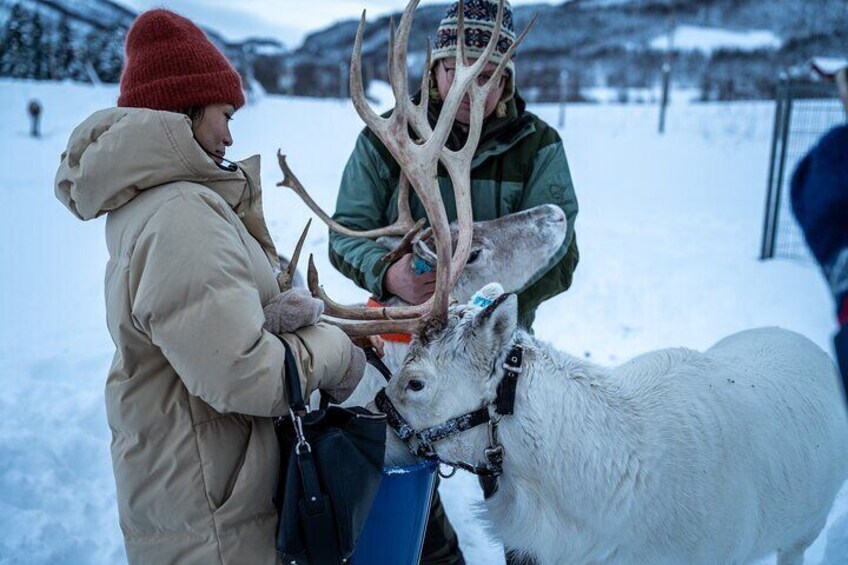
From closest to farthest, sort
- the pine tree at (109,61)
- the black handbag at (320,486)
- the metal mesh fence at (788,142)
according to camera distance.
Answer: the black handbag at (320,486) → the metal mesh fence at (788,142) → the pine tree at (109,61)

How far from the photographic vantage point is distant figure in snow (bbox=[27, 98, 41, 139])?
1544 centimetres

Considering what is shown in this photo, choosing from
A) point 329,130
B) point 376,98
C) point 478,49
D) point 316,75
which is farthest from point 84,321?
point 316,75

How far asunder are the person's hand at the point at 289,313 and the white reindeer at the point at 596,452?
0.44 meters

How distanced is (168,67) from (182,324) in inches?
27.0

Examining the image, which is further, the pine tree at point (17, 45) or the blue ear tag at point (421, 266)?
the pine tree at point (17, 45)

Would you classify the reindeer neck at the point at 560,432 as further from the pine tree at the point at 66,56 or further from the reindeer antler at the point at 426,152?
the pine tree at the point at 66,56

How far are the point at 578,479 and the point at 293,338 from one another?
3.05 ft

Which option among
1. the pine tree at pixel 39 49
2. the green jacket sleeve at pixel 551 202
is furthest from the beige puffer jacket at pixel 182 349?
the pine tree at pixel 39 49

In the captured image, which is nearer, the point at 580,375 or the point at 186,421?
the point at 186,421

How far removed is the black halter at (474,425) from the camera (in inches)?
70.6

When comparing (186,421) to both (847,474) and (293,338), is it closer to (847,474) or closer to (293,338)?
(293,338)

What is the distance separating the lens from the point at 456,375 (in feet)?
6.00

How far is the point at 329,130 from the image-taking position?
17.8 metres

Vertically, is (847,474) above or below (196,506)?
below
